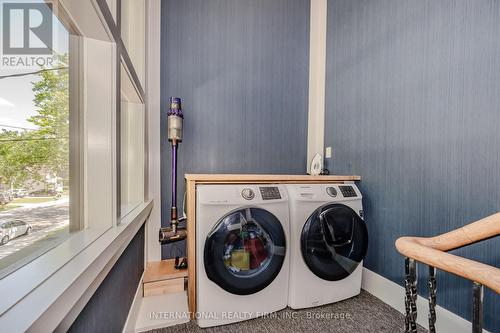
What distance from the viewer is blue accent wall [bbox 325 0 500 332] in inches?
41.6

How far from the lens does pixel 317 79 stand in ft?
7.39

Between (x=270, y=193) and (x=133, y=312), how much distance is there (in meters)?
1.03

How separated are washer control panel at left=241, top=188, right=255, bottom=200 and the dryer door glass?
1.33 ft

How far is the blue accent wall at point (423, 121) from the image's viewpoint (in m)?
1.06

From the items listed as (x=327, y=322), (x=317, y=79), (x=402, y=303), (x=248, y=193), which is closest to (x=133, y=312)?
(x=248, y=193)

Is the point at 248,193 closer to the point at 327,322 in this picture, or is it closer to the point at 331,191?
the point at 331,191

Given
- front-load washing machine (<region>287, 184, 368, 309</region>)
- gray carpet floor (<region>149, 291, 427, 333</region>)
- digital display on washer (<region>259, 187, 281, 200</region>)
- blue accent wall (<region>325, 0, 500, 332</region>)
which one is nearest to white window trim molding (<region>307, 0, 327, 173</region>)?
blue accent wall (<region>325, 0, 500, 332</region>)

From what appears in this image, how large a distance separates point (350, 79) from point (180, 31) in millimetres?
1605

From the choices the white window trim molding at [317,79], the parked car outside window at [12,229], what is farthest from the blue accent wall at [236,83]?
the parked car outside window at [12,229]

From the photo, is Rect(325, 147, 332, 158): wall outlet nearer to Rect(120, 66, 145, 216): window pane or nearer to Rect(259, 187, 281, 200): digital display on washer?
Rect(259, 187, 281, 200): digital display on washer

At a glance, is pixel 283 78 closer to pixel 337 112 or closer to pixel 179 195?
pixel 337 112

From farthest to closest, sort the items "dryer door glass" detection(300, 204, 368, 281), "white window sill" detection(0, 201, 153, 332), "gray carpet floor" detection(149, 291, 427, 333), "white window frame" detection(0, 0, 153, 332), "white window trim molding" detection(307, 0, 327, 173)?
"white window trim molding" detection(307, 0, 327, 173) → "dryer door glass" detection(300, 204, 368, 281) → "gray carpet floor" detection(149, 291, 427, 333) → "white window frame" detection(0, 0, 153, 332) → "white window sill" detection(0, 201, 153, 332)

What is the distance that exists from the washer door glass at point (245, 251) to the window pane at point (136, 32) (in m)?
1.30

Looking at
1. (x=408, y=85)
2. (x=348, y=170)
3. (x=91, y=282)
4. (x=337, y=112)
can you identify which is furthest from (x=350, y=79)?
(x=91, y=282)
